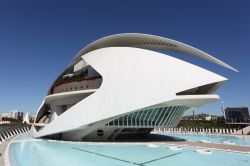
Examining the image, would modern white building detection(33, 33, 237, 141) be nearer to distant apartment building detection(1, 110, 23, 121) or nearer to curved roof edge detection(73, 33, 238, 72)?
curved roof edge detection(73, 33, 238, 72)

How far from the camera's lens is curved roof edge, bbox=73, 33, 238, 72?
85.1ft

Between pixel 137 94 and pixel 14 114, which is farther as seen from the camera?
pixel 14 114

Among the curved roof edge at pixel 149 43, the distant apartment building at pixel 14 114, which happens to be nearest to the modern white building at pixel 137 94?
the curved roof edge at pixel 149 43

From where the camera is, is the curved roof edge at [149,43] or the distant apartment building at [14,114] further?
the distant apartment building at [14,114]

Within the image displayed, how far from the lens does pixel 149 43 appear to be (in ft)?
99.0

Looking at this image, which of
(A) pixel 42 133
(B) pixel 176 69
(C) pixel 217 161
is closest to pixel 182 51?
(B) pixel 176 69

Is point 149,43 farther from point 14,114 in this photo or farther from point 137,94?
point 14,114

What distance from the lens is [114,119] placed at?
867 inches

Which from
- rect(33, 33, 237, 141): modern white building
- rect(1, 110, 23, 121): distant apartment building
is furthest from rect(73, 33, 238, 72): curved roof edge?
rect(1, 110, 23, 121): distant apartment building

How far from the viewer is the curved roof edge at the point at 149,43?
85.1 ft

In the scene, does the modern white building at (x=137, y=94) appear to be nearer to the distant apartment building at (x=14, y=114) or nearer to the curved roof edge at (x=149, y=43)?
the curved roof edge at (x=149, y=43)

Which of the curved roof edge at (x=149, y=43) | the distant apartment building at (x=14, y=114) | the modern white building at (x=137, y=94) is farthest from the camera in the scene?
the distant apartment building at (x=14, y=114)

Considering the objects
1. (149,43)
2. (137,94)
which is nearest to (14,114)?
(149,43)

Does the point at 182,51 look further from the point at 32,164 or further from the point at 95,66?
the point at 32,164
